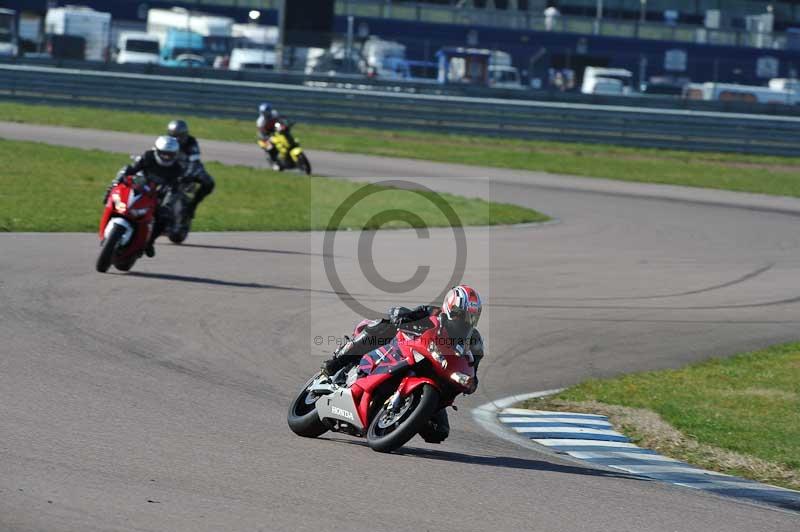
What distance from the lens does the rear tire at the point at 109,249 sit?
13531mm

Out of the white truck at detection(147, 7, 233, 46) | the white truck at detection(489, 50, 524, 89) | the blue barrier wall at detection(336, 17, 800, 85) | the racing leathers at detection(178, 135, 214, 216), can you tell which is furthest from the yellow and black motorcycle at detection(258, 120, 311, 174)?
the blue barrier wall at detection(336, 17, 800, 85)

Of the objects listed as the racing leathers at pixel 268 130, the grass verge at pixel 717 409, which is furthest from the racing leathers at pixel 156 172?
the racing leathers at pixel 268 130

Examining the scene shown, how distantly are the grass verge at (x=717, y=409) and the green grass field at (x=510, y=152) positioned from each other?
18582 millimetres

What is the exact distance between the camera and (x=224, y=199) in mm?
21969

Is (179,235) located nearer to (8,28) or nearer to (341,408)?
(341,408)

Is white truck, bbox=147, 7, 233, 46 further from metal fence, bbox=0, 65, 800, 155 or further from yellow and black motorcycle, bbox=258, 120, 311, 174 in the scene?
yellow and black motorcycle, bbox=258, 120, 311, 174

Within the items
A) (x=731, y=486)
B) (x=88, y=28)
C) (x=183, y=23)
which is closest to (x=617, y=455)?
(x=731, y=486)

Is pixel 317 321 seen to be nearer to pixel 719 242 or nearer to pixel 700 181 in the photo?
pixel 719 242

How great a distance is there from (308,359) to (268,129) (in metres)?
16.4

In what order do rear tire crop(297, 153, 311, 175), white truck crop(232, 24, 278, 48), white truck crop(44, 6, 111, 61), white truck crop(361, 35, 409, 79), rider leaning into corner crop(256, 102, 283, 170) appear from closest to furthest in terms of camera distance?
1. rear tire crop(297, 153, 311, 175)
2. rider leaning into corner crop(256, 102, 283, 170)
3. white truck crop(44, 6, 111, 61)
4. white truck crop(361, 35, 409, 79)
5. white truck crop(232, 24, 278, 48)

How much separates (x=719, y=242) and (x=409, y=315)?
13.8 m

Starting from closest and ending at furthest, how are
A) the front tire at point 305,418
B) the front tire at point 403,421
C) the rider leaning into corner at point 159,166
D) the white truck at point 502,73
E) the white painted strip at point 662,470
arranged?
1. the front tire at point 403,421
2. the front tire at point 305,418
3. the white painted strip at point 662,470
4. the rider leaning into corner at point 159,166
5. the white truck at point 502,73

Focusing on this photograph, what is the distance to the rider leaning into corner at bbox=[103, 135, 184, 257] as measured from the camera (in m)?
14.6

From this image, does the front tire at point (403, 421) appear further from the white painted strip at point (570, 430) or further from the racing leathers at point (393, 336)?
the white painted strip at point (570, 430)
